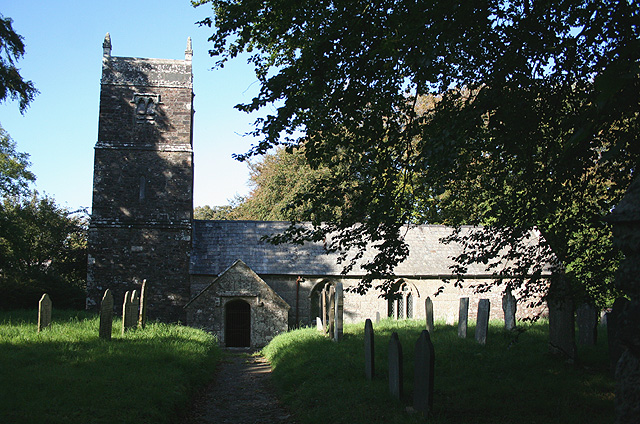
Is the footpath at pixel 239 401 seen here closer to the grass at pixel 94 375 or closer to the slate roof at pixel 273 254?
the grass at pixel 94 375

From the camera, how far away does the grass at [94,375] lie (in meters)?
6.42

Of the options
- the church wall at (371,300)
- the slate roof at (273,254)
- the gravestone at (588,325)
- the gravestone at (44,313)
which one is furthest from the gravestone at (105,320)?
the church wall at (371,300)

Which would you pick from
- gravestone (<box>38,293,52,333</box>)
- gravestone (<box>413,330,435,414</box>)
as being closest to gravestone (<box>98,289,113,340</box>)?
gravestone (<box>38,293,52,333</box>)

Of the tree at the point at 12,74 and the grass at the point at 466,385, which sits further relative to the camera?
the tree at the point at 12,74

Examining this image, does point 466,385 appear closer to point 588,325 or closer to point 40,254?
point 588,325

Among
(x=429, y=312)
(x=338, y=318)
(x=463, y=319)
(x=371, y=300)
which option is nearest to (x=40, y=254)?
(x=371, y=300)

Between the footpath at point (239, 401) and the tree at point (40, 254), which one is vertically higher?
the tree at point (40, 254)

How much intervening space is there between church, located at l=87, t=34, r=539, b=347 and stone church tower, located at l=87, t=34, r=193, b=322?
0.14ft

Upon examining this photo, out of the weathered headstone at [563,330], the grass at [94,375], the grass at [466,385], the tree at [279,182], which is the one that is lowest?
the grass at [466,385]

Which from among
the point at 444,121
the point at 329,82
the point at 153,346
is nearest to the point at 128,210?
the point at 153,346

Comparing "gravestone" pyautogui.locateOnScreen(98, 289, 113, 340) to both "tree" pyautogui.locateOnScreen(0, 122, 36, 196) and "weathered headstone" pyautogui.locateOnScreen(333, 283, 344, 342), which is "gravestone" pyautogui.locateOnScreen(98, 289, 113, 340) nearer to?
"weathered headstone" pyautogui.locateOnScreen(333, 283, 344, 342)

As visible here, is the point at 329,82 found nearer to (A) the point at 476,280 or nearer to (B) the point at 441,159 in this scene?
(B) the point at 441,159

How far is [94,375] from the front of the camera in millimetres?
8266

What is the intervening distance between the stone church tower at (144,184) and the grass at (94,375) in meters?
8.73
